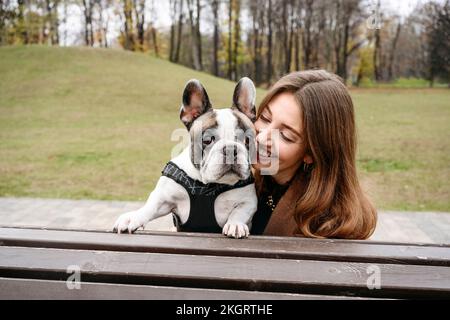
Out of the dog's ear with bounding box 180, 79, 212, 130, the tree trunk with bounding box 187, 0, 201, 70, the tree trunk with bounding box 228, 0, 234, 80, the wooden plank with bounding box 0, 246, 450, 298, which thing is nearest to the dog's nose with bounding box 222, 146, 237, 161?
the dog's ear with bounding box 180, 79, 212, 130

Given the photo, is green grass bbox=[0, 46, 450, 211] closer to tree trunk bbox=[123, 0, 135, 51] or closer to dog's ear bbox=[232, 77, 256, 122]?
dog's ear bbox=[232, 77, 256, 122]

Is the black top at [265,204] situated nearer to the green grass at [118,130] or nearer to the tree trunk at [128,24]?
the green grass at [118,130]

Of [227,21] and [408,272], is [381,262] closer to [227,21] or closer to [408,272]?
[408,272]

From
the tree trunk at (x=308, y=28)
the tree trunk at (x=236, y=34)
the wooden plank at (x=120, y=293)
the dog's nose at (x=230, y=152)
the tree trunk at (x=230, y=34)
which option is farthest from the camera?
the tree trunk at (x=236, y=34)

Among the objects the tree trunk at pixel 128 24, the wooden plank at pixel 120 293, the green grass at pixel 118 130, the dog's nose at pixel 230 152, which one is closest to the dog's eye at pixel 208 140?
the dog's nose at pixel 230 152

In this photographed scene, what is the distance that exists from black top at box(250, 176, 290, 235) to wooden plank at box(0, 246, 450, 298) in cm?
108

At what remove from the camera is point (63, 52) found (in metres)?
30.5

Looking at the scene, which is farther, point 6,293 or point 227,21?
point 227,21

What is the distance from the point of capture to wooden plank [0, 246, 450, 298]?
5.18 ft

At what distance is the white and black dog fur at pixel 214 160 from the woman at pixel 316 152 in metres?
0.16

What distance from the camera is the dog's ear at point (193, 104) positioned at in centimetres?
253

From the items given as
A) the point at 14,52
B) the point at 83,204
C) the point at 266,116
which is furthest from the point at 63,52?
the point at 266,116
